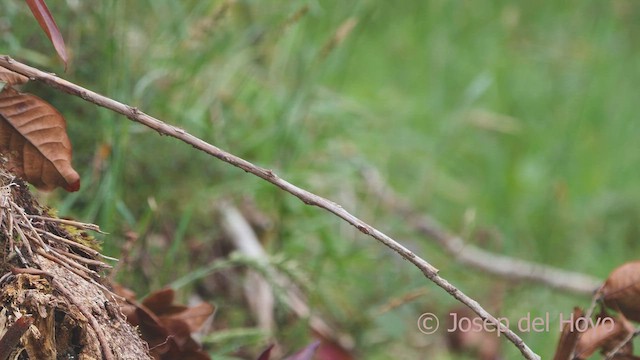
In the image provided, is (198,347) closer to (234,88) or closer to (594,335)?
(594,335)

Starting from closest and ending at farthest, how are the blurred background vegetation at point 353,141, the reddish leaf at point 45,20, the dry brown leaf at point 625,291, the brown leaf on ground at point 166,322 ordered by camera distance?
the reddish leaf at point 45,20 < the brown leaf on ground at point 166,322 < the dry brown leaf at point 625,291 < the blurred background vegetation at point 353,141

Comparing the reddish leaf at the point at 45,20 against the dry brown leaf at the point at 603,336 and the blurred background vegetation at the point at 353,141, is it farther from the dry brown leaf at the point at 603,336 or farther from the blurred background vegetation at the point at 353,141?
the dry brown leaf at the point at 603,336

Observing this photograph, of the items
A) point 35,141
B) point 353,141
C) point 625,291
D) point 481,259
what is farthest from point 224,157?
point 481,259

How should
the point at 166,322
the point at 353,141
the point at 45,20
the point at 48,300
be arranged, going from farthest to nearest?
1. the point at 353,141
2. the point at 166,322
3. the point at 45,20
4. the point at 48,300

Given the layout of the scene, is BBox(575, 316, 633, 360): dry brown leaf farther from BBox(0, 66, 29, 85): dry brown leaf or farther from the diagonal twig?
BBox(0, 66, 29, 85): dry brown leaf

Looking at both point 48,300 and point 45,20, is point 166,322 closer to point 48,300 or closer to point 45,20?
point 48,300

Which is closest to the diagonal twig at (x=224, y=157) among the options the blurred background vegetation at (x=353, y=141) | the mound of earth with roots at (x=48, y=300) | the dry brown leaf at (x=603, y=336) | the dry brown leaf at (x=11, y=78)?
the dry brown leaf at (x=11, y=78)

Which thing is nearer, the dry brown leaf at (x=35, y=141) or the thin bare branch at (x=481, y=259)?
the dry brown leaf at (x=35, y=141)
